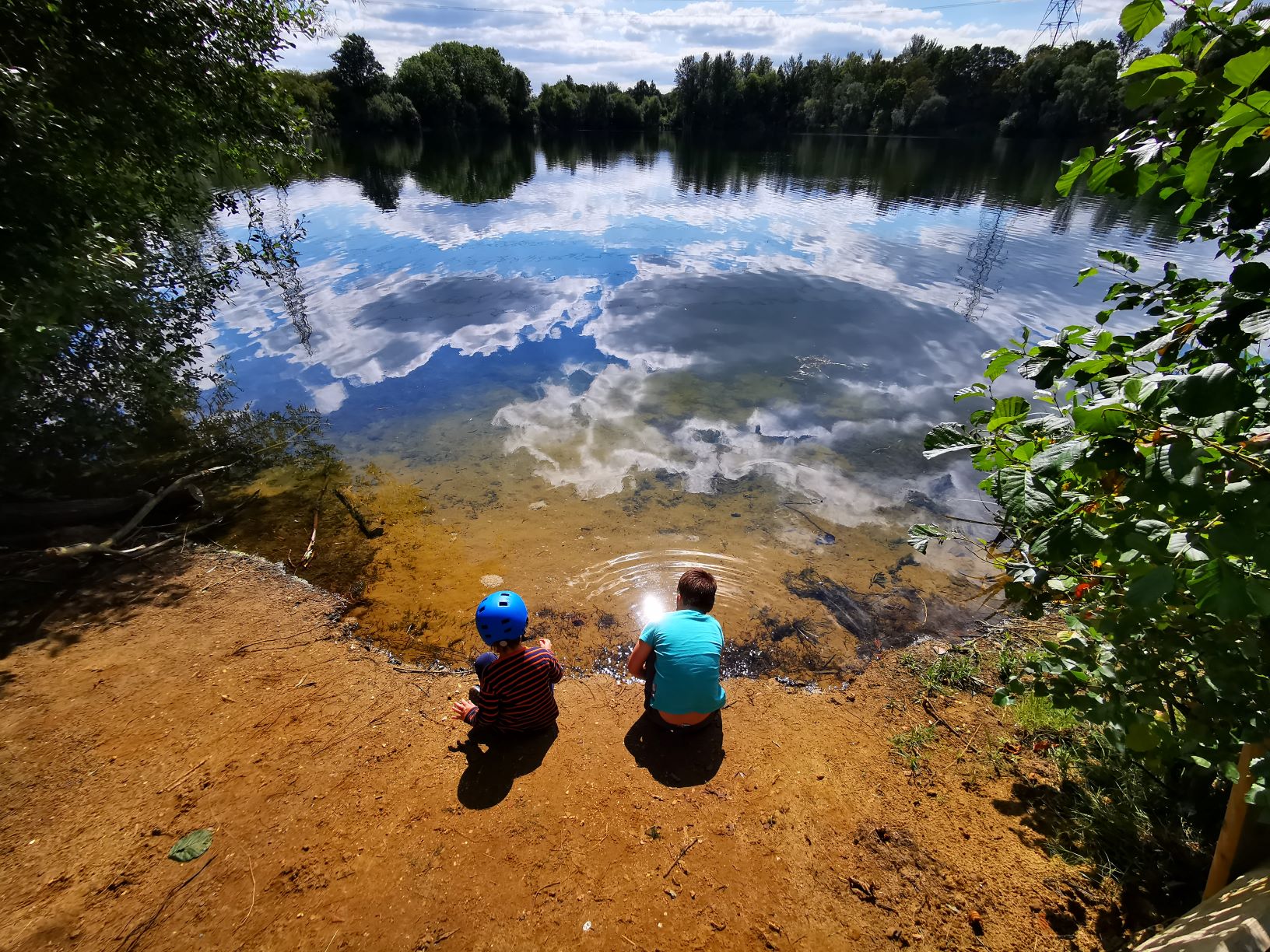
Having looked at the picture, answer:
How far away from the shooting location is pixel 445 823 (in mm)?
3582

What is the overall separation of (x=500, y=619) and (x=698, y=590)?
1.53m

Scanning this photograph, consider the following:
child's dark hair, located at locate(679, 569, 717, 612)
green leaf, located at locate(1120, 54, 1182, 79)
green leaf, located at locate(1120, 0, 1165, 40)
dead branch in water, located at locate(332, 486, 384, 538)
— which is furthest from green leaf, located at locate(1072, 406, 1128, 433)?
Answer: dead branch in water, located at locate(332, 486, 384, 538)

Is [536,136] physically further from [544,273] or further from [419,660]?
[419,660]

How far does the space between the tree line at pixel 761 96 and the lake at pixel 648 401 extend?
41790 millimetres

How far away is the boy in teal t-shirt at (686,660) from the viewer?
13.3 feet

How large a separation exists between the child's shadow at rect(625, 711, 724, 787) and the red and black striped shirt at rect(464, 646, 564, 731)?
77cm

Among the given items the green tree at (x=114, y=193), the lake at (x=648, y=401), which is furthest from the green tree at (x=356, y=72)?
the green tree at (x=114, y=193)

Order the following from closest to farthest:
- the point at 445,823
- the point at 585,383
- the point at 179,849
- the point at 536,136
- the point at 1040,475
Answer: the point at 1040,475
the point at 179,849
the point at 445,823
the point at 585,383
the point at 536,136

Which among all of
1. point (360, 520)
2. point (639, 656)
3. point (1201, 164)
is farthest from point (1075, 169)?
point (360, 520)

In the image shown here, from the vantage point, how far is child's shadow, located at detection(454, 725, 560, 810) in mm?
3818

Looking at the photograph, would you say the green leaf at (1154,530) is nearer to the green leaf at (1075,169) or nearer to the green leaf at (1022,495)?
the green leaf at (1022,495)

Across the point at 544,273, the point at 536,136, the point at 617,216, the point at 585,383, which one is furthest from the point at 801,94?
the point at 585,383

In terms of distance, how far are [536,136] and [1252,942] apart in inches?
3852

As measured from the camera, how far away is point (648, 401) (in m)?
11.2
